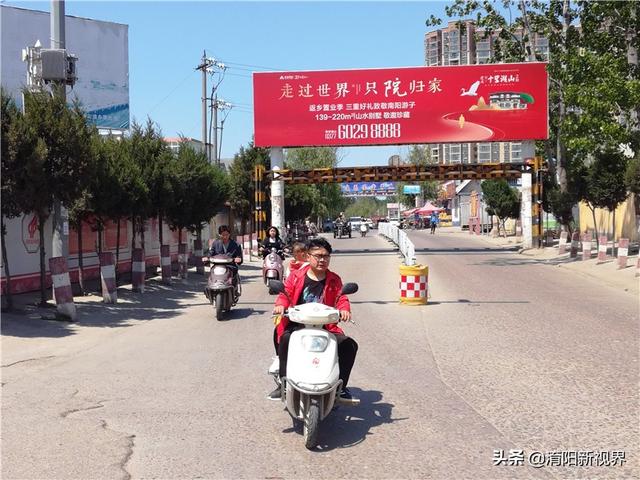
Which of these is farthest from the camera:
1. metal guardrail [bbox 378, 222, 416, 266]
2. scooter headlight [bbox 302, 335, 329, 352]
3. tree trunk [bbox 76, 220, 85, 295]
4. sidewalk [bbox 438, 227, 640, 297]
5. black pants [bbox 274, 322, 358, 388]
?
sidewalk [bbox 438, 227, 640, 297]

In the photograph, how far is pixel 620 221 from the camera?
37.6 meters

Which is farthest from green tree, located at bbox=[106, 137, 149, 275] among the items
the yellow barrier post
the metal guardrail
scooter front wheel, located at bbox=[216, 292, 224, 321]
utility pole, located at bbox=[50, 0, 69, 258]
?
the yellow barrier post

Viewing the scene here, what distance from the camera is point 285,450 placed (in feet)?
18.2

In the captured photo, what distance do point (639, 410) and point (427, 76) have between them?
99.0 feet

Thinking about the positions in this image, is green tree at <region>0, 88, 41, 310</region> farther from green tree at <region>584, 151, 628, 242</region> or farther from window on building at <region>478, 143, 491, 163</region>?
window on building at <region>478, 143, 491, 163</region>

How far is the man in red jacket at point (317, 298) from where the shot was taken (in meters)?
6.20

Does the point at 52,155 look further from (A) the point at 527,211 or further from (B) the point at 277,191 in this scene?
(A) the point at 527,211

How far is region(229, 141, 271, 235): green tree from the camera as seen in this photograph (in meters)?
41.9

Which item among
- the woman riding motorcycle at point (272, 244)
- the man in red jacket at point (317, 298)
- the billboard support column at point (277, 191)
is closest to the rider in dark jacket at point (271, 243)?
the woman riding motorcycle at point (272, 244)

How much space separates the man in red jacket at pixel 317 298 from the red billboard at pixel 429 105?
2912cm

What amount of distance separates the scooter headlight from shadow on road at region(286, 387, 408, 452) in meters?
0.73

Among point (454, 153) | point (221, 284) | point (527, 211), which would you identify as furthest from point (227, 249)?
point (454, 153)

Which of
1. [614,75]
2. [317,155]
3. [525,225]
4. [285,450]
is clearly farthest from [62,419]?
[317,155]

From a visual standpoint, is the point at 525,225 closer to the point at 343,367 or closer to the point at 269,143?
the point at 269,143
